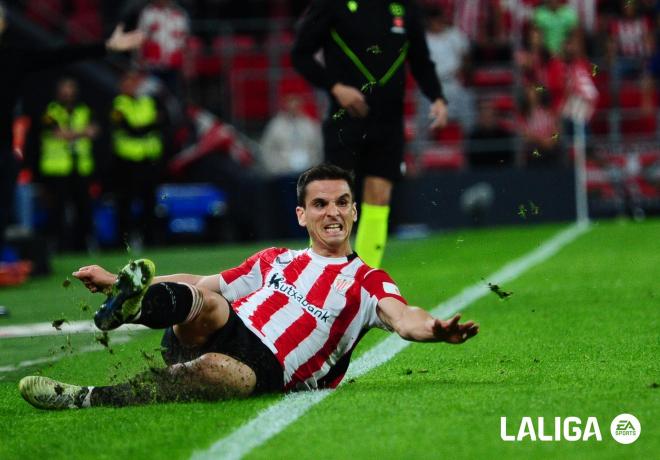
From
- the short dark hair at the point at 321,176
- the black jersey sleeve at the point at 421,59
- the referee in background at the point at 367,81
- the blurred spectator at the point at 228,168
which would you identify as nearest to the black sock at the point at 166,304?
the short dark hair at the point at 321,176

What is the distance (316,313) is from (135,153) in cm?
1383

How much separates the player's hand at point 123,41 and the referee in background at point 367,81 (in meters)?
1.49

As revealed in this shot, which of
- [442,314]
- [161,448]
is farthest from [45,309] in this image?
[161,448]

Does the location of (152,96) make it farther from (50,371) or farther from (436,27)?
(50,371)

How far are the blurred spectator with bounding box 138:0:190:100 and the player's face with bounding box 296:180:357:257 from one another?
48.8 feet

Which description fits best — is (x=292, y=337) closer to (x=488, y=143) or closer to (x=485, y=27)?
(x=488, y=143)

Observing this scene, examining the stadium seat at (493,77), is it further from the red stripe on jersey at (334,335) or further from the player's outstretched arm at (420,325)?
the player's outstretched arm at (420,325)

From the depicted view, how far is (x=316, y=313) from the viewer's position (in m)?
6.25

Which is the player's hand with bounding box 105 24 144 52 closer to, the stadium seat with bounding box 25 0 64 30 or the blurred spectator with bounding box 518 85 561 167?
the blurred spectator with bounding box 518 85 561 167

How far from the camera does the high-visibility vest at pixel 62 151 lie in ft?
64.4

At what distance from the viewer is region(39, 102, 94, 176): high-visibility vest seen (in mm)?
19641

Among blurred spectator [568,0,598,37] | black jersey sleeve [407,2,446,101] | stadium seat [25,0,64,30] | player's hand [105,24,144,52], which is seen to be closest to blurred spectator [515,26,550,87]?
blurred spectator [568,0,598,37]

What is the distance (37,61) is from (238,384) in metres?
5.82

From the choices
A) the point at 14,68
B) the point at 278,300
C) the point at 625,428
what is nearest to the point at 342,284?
the point at 278,300
